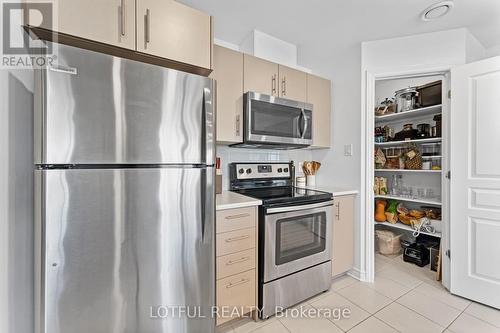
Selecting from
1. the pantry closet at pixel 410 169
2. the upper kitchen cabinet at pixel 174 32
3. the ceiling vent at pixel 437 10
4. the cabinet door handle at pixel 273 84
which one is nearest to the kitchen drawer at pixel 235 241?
the upper kitchen cabinet at pixel 174 32

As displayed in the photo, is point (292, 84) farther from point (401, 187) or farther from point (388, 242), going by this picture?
point (388, 242)

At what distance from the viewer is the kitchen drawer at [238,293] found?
4.92ft

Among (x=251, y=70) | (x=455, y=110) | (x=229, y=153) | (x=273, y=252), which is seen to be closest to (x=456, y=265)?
(x=455, y=110)

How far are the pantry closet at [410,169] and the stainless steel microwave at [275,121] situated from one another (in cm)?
94

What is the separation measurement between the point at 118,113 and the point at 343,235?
213 centimetres

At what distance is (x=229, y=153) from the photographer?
2174mm

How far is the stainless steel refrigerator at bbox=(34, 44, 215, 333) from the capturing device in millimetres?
898

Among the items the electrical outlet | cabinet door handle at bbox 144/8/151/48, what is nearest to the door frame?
the electrical outlet

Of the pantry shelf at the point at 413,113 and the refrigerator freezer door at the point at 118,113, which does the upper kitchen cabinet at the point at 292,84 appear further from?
the pantry shelf at the point at 413,113

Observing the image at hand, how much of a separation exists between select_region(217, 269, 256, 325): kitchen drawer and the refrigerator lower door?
224mm

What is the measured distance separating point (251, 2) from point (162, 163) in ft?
4.71

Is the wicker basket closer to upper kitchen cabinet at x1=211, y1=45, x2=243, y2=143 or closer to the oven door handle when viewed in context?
the oven door handle

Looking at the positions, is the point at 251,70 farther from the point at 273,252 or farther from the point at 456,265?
the point at 456,265

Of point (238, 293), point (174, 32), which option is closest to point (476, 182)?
point (238, 293)
